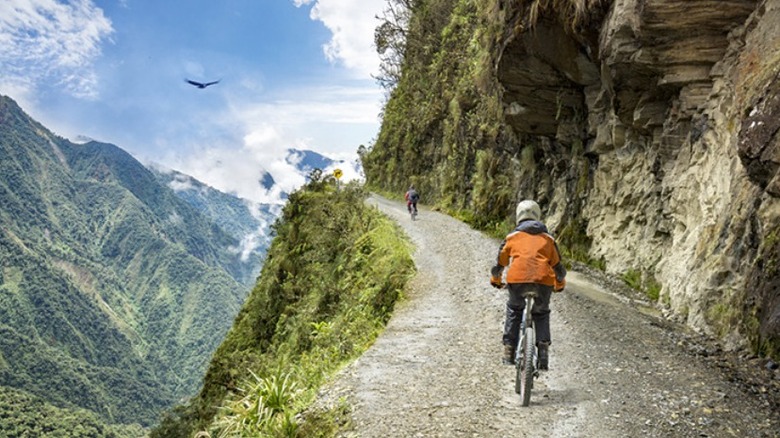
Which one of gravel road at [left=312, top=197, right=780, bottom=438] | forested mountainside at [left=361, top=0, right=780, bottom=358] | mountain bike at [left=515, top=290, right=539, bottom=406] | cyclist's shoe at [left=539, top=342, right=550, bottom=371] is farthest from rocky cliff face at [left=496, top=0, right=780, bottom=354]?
mountain bike at [left=515, top=290, right=539, bottom=406]

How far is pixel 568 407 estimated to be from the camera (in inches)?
243

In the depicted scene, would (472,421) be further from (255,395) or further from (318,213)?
(318,213)

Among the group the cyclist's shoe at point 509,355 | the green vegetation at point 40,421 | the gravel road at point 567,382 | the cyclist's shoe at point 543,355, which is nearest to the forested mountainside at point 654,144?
the gravel road at point 567,382

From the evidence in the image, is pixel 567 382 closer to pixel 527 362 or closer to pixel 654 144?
pixel 527 362

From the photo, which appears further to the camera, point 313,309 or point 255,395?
point 313,309

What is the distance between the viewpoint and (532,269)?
6.21 metres

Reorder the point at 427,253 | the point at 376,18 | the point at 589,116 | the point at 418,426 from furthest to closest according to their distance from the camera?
1. the point at 376,18
2. the point at 427,253
3. the point at 589,116
4. the point at 418,426

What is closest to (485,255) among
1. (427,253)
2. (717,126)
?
(427,253)

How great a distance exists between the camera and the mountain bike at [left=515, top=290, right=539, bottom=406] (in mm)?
6125

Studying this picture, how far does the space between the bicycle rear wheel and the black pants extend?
0.69 feet

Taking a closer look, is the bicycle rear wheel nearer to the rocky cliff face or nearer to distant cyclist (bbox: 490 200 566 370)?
distant cyclist (bbox: 490 200 566 370)

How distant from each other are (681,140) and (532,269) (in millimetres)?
8103

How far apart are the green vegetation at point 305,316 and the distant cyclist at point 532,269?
245 cm

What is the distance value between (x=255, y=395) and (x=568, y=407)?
4.01 metres
